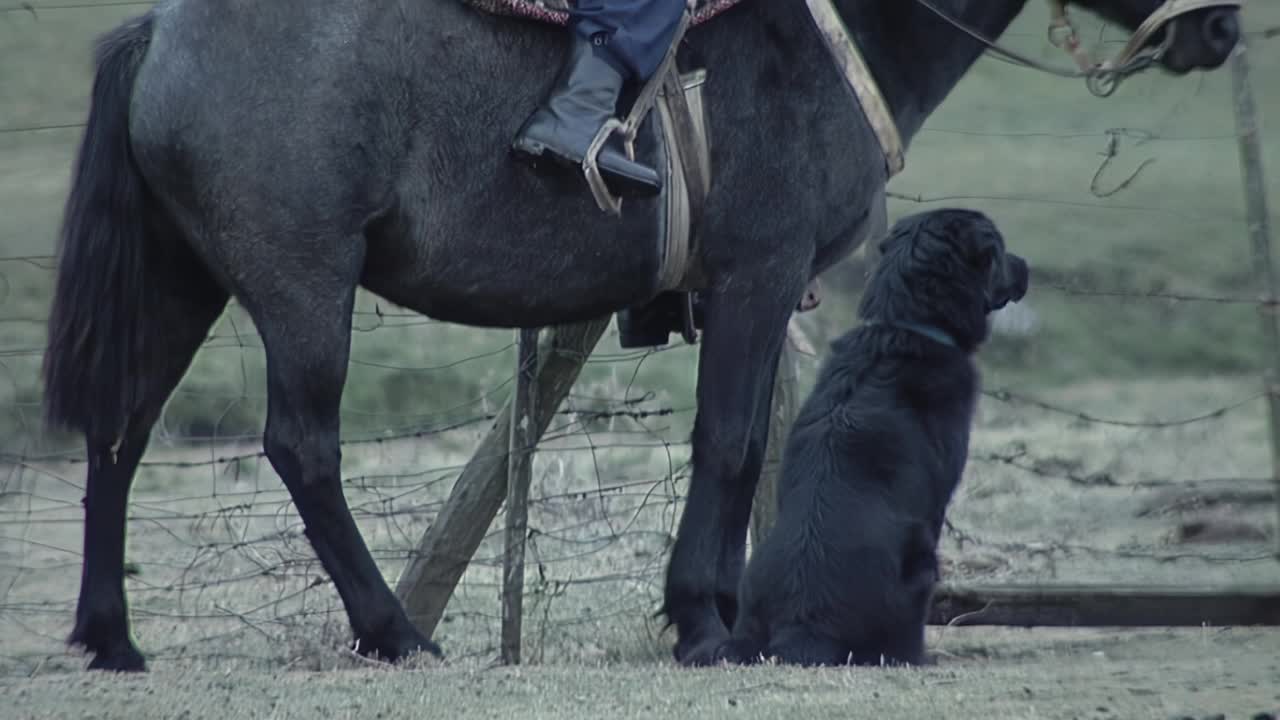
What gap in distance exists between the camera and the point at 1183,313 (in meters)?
17.8

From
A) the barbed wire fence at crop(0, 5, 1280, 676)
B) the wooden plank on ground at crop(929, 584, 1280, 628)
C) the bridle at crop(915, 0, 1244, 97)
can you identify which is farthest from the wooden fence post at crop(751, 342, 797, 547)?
the bridle at crop(915, 0, 1244, 97)

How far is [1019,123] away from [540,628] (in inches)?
629

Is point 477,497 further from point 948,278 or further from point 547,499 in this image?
point 948,278

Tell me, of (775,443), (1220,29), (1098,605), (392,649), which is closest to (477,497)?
(775,443)

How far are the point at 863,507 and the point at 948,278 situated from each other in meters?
0.93

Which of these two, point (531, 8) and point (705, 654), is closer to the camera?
point (531, 8)

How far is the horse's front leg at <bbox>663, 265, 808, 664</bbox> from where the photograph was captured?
539 cm

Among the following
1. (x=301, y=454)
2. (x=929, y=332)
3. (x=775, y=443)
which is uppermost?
(x=929, y=332)

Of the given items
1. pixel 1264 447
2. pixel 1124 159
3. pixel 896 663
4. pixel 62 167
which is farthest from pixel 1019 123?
pixel 896 663

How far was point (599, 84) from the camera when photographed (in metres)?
4.95

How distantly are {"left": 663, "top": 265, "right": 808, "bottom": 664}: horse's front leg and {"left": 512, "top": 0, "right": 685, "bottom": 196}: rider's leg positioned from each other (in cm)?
58

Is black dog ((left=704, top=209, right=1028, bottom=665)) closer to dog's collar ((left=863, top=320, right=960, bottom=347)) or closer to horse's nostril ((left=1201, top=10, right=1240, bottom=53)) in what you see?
dog's collar ((left=863, top=320, right=960, bottom=347))

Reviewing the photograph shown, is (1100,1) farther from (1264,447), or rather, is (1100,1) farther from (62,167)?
(62,167)

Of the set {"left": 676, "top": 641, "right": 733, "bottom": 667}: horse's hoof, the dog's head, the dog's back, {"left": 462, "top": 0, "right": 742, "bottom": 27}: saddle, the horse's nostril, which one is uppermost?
{"left": 462, "top": 0, "right": 742, "bottom": 27}: saddle
